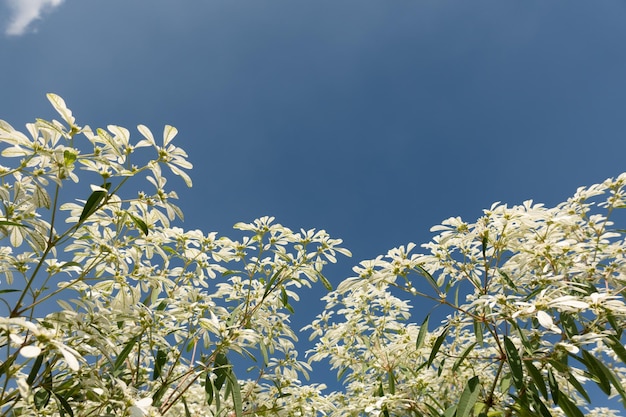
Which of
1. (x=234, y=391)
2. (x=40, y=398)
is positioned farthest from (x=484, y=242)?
(x=40, y=398)

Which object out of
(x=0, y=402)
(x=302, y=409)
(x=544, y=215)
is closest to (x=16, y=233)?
(x=0, y=402)

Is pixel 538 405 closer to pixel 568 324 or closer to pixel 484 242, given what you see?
pixel 568 324

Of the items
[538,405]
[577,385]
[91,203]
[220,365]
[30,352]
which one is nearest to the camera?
[30,352]

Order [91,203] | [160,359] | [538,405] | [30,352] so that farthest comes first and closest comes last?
[160,359] → [538,405] → [91,203] → [30,352]

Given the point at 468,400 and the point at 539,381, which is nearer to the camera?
the point at 539,381

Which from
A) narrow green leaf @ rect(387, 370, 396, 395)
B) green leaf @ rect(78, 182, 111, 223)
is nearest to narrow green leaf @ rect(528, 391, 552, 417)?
narrow green leaf @ rect(387, 370, 396, 395)

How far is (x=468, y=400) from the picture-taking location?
1992 mm

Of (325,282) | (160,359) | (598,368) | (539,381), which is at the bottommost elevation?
(539,381)

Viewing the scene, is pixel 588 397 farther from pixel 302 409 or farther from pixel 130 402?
pixel 130 402

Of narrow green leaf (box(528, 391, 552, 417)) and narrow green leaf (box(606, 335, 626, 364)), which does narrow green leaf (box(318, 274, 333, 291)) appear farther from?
narrow green leaf (box(606, 335, 626, 364))

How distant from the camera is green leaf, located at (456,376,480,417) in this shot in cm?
195

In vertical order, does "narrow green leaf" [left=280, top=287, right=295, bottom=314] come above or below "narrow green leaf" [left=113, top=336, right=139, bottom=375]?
above

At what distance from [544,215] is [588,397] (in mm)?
1090

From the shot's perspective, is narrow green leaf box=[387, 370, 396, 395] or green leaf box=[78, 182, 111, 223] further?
narrow green leaf box=[387, 370, 396, 395]
